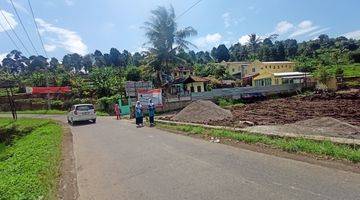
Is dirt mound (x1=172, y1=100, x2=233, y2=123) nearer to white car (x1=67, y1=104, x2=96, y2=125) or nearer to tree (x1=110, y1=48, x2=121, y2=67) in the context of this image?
white car (x1=67, y1=104, x2=96, y2=125)

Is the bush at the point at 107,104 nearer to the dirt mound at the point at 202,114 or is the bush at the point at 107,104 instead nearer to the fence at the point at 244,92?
the fence at the point at 244,92

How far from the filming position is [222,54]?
456ft

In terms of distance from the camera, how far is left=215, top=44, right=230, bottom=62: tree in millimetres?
138375

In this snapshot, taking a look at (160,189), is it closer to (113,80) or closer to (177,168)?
(177,168)

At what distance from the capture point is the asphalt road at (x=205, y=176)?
6461 mm

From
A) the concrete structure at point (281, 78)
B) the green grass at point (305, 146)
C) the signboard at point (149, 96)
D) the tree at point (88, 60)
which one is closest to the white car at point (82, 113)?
the signboard at point (149, 96)

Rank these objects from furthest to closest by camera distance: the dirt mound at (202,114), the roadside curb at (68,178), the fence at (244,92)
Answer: the fence at (244,92)
the dirt mound at (202,114)
the roadside curb at (68,178)

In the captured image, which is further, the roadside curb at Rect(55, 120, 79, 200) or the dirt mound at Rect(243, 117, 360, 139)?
the dirt mound at Rect(243, 117, 360, 139)

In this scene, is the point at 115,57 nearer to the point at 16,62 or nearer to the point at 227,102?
the point at 16,62

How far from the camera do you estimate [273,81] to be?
60.2 meters

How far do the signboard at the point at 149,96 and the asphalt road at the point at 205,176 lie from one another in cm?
1898

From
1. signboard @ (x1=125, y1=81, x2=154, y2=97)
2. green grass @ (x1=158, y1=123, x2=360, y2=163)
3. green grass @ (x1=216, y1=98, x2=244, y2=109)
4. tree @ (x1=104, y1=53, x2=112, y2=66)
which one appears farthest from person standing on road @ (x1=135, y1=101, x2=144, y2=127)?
tree @ (x1=104, y1=53, x2=112, y2=66)

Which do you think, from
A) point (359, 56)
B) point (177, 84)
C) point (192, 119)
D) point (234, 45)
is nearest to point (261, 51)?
point (359, 56)

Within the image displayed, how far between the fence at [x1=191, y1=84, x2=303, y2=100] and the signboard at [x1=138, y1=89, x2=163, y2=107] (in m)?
7.00
